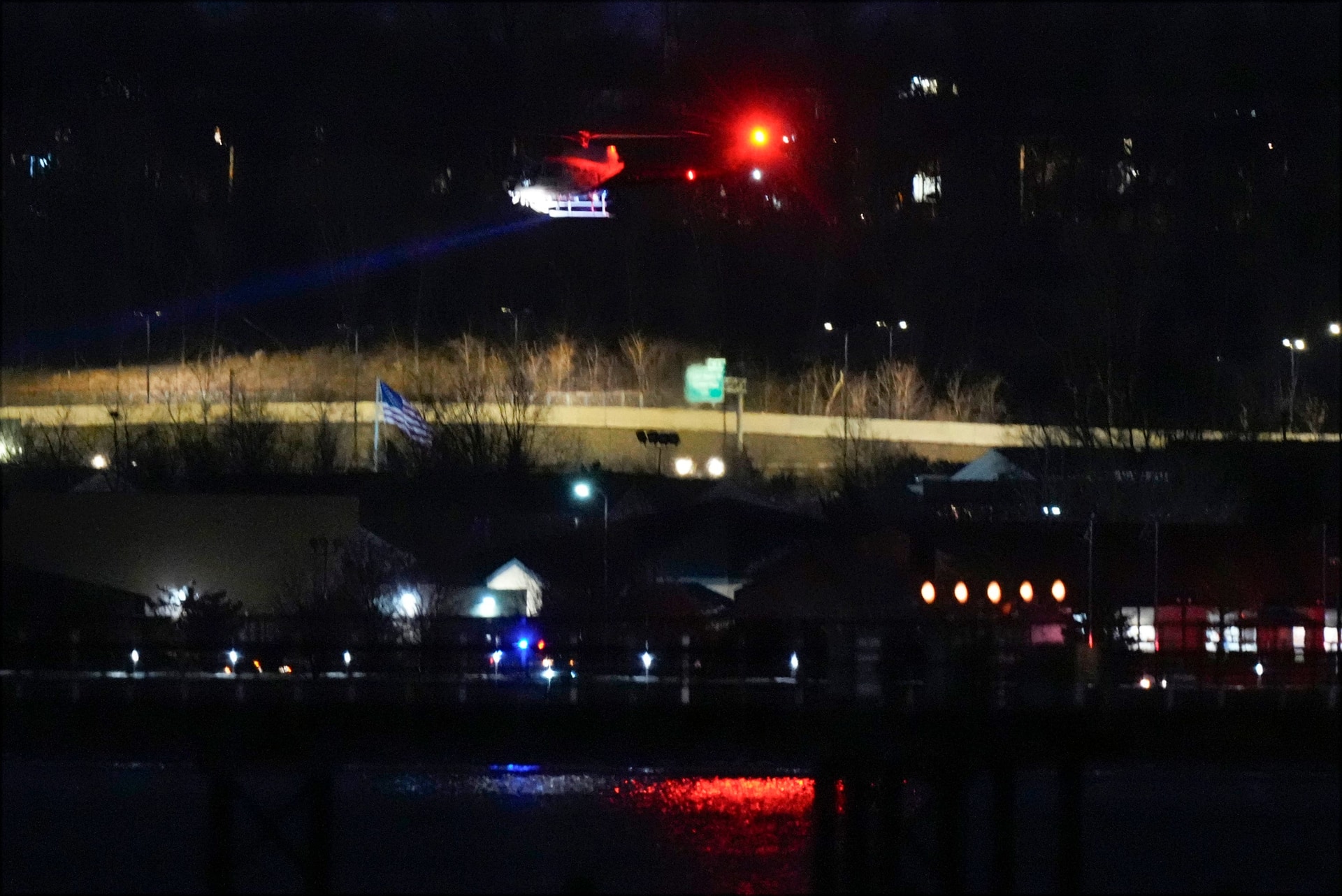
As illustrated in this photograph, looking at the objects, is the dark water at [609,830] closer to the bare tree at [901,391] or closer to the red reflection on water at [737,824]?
the red reflection on water at [737,824]

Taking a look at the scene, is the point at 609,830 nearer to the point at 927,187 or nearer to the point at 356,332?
the point at 356,332

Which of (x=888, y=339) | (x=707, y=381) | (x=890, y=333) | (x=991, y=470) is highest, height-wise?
(x=890, y=333)

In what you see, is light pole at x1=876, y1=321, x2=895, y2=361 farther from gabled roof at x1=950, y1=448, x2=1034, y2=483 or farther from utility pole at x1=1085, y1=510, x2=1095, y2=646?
utility pole at x1=1085, y1=510, x2=1095, y2=646

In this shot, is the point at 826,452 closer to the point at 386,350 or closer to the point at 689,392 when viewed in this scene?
the point at 689,392

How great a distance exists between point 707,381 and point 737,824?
82.9 feet

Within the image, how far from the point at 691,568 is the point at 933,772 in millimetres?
16129

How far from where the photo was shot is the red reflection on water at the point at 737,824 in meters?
17.9

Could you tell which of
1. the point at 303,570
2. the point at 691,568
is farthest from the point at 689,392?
the point at 303,570

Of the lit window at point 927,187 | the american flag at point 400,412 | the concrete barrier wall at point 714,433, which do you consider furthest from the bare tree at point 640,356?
the american flag at point 400,412

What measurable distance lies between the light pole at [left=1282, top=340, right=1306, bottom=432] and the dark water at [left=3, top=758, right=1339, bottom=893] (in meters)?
13.2

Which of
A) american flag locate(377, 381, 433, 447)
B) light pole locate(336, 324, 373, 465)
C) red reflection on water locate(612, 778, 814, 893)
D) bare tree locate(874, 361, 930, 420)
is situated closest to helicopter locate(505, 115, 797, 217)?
american flag locate(377, 381, 433, 447)

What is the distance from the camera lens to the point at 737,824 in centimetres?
2123

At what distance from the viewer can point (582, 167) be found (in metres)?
23.4

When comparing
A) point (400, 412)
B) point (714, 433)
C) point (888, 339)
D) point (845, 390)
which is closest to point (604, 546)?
point (400, 412)
